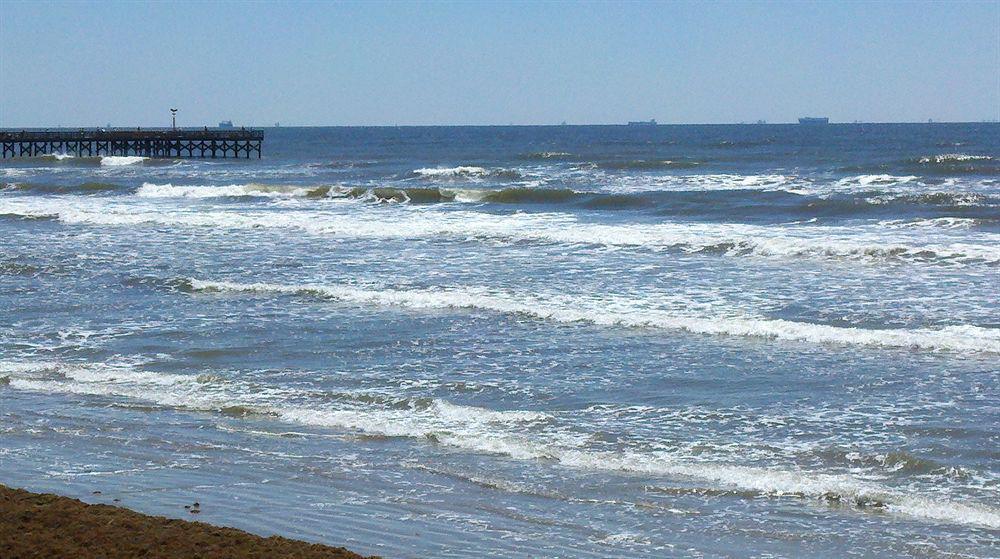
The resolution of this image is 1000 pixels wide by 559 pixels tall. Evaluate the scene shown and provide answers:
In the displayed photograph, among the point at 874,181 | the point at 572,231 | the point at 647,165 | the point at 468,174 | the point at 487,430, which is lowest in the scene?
the point at 487,430

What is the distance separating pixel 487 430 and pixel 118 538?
416 centimetres

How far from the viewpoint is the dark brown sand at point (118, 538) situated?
22.5 ft

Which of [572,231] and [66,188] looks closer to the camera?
[572,231]

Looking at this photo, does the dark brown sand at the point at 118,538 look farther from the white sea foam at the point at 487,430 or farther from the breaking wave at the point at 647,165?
the breaking wave at the point at 647,165

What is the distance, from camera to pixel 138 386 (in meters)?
12.5

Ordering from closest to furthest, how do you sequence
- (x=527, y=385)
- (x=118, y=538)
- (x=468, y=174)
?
(x=118, y=538), (x=527, y=385), (x=468, y=174)

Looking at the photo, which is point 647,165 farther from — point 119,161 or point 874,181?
point 119,161

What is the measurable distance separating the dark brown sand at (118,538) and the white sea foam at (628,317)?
8.92 metres

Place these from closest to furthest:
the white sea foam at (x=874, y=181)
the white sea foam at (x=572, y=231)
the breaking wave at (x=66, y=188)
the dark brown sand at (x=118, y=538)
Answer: the dark brown sand at (x=118, y=538) → the white sea foam at (x=572, y=231) → the white sea foam at (x=874, y=181) → the breaking wave at (x=66, y=188)

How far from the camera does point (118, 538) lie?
709 cm

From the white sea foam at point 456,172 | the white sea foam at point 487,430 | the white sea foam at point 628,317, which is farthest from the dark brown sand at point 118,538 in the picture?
the white sea foam at point 456,172

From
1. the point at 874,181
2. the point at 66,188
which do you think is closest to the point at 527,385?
the point at 874,181

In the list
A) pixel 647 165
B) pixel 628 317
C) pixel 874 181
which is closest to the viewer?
pixel 628 317

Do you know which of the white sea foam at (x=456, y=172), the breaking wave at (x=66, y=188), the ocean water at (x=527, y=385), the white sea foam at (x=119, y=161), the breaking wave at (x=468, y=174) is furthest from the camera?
the white sea foam at (x=119, y=161)
